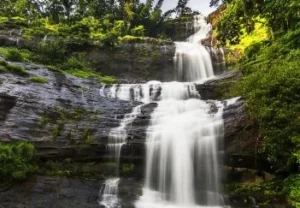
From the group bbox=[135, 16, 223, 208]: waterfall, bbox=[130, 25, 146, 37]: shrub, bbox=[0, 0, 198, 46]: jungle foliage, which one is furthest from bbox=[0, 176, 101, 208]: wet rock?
bbox=[130, 25, 146, 37]: shrub

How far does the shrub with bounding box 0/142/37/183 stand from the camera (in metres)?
10.9

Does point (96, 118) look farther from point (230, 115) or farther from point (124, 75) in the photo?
point (124, 75)

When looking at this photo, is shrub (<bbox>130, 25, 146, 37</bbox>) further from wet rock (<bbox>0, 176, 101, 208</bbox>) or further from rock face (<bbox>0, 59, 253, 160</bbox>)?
wet rock (<bbox>0, 176, 101, 208</bbox>)

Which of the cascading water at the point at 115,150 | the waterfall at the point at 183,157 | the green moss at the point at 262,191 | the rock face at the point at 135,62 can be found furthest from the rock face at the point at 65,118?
the rock face at the point at 135,62

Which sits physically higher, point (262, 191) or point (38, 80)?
point (38, 80)

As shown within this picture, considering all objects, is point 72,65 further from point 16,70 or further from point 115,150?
point 115,150

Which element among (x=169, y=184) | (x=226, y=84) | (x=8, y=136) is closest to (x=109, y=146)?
(x=169, y=184)

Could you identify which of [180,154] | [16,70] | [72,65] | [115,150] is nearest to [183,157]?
[180,154]

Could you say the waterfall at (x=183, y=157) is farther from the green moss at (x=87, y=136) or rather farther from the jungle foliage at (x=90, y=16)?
the jungle foliage at (x=90, y=16)

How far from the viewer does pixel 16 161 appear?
1120 centimetres

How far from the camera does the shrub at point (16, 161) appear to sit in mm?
10922

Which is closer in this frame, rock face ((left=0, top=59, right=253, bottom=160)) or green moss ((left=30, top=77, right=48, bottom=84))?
rock face ((left=0, top=59, right=253, bottom=160))

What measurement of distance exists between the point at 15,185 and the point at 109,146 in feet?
11.0

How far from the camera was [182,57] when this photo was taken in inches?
1040
